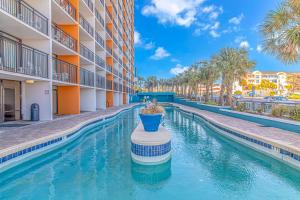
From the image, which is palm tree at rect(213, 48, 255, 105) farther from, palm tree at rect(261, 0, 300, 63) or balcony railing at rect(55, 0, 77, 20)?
balcony railing at rect(55, 0, 77, 20)

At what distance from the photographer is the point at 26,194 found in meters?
4.38

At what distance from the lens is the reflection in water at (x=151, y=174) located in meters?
5.02

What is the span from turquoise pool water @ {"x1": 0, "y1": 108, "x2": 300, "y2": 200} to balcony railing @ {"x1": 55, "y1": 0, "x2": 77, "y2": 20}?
1035 cm

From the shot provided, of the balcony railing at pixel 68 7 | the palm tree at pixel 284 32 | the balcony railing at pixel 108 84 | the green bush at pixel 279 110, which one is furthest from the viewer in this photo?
the balcony railing at pixel 108 84

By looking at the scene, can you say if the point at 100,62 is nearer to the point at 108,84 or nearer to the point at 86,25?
the point at 108,84

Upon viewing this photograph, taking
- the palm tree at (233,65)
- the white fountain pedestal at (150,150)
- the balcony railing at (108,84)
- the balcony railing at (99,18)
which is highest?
the balcony railing at (99,18)

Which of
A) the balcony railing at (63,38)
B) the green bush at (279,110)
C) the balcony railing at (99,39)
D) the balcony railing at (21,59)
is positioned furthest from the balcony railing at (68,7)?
the green bush at (279,110)

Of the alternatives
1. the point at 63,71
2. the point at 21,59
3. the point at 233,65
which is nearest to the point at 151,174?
the point at 21,59

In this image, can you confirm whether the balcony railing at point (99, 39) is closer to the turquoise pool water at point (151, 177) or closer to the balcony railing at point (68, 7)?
the balcony railing at point (68, 7)

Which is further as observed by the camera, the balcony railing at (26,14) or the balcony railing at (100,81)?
the balcony railing at (100,81)

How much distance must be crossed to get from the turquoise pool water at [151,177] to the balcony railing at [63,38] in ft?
29.0

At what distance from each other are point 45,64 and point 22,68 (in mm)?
2020

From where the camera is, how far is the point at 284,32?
10750mm

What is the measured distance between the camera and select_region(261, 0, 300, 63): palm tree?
33.2 feet
